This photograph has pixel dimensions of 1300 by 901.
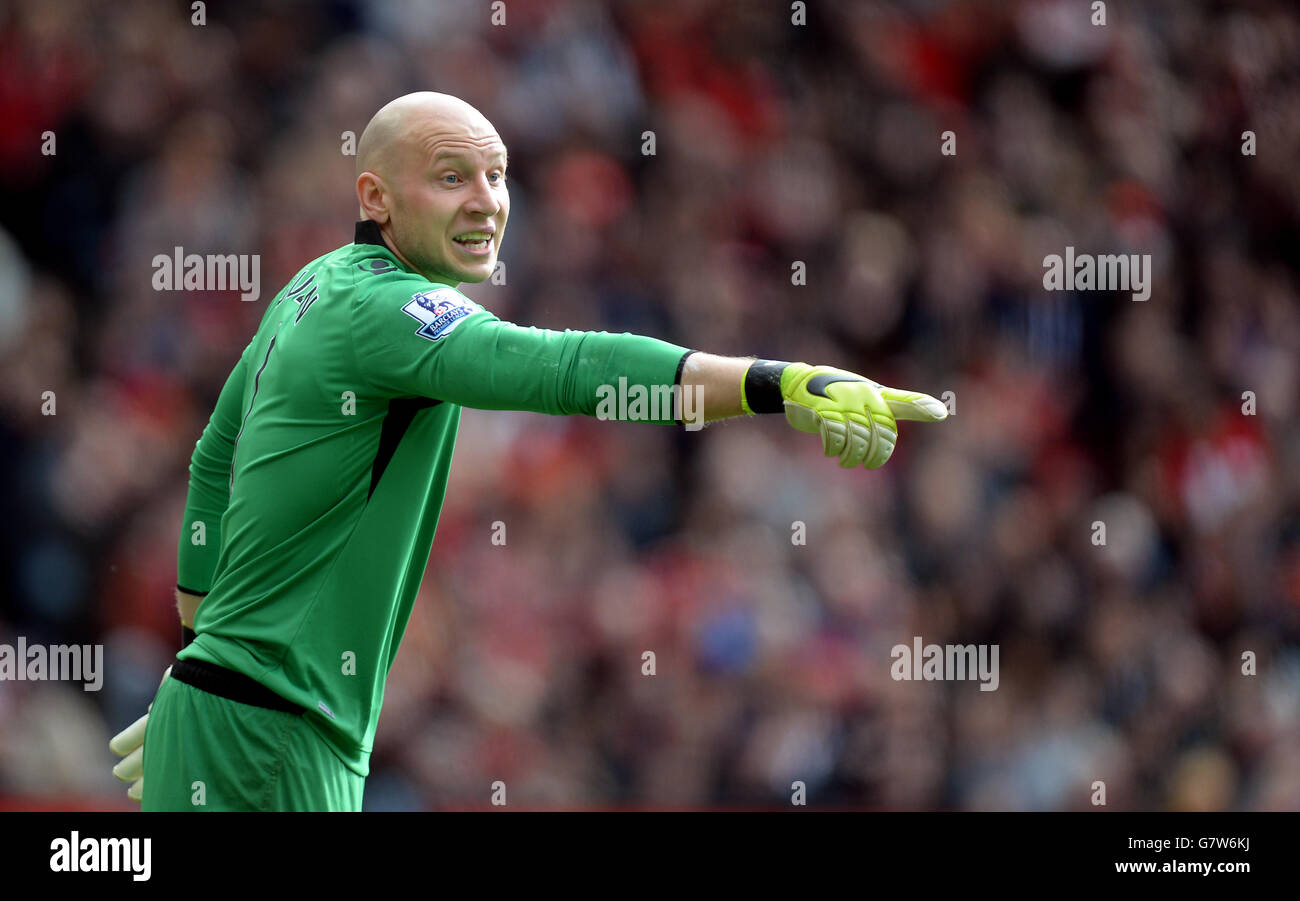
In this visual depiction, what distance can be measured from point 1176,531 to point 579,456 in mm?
2765

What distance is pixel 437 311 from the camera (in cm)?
281

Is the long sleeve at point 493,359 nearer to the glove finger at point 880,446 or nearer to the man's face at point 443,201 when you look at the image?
the man's face at point 443,201

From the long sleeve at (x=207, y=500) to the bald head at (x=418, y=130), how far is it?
58cm

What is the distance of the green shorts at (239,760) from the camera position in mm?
2914

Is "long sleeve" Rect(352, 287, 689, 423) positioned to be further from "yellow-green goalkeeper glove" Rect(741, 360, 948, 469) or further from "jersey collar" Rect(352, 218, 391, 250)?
"jersey collar" Rect(352, 218, 391, 250)

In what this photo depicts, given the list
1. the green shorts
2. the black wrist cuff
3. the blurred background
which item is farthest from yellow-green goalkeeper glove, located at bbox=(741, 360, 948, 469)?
the blurred background

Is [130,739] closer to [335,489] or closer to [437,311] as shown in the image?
[335,489]

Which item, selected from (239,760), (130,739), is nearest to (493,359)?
(239,760)

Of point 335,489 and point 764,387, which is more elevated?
point 764,387

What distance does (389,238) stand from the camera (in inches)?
123

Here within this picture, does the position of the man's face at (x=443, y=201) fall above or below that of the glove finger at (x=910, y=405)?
above

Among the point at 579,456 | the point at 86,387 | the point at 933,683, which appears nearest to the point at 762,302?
the point at 579,456

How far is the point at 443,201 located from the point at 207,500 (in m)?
0.89

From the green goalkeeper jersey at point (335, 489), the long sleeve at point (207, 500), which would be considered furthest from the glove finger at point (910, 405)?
the long sleeve at point (207, 500)
